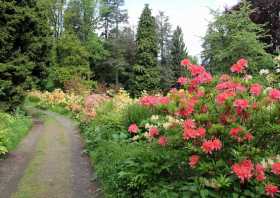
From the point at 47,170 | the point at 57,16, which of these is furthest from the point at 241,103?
the point at 57,16

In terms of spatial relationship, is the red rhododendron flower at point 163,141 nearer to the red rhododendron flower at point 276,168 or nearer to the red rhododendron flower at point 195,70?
the red rhododendron flower at point 195,70

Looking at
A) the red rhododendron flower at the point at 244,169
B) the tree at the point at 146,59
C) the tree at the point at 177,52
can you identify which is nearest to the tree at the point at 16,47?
the red rhododendron flower at the point at 244,169

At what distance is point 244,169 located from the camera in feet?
11.6

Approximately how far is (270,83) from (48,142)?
6.96 m

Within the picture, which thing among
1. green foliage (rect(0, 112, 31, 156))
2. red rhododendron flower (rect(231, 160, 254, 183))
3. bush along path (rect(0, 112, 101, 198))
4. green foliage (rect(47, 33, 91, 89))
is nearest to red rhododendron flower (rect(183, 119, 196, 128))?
red rhododendron flower (rect(231, 160, 254, 183))

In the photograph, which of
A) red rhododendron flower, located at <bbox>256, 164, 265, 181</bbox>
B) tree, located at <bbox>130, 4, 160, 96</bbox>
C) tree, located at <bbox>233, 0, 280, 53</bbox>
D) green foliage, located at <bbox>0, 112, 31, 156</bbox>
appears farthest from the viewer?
tree, located at <bbox>130, 4, 160, 96</bbox>

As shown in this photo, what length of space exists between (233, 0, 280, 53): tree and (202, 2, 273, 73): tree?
3.09 feet

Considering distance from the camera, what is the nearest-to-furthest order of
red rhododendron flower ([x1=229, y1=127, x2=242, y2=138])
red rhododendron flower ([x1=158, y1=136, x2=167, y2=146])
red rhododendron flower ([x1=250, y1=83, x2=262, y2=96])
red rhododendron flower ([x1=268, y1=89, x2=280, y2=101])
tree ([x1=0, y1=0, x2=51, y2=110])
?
red rhododendron flower ([x1=229, y1=127, x2=242, y2=138]), red rhododendron flower ([x1=268, y1=89, x2=280, y2=101]), red rhododendron flower ([x1=250, y1=83, x2=262, y2=96]), red rhododendron flower ([x1=158, y1=136, x2=167, y2=146]), tree ([x1=0, y1=0, x2=51, y2=110])

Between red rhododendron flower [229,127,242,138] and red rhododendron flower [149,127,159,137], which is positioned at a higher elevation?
red rhododendron flower [229,127,242,138]

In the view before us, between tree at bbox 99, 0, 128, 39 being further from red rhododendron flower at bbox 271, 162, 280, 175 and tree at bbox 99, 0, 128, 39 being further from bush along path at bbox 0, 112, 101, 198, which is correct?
red rhododendron flower at bbox 271, 162, 280, 175

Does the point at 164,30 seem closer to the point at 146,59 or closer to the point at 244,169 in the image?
the point at 146,59

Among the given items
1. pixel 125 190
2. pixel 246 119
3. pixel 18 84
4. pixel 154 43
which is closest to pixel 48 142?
pixel 18 84

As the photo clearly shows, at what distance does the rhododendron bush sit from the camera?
3.72 metres

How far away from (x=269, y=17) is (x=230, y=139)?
62.2ft
